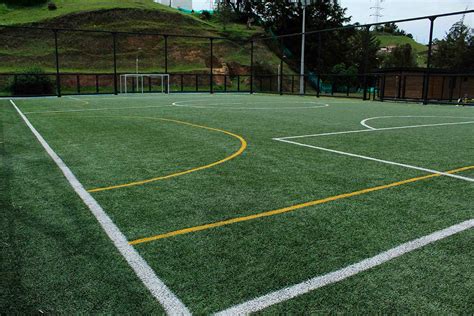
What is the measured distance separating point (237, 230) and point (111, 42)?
47741mm

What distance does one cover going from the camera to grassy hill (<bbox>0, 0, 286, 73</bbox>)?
42562 millimetres

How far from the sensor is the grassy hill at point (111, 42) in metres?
42.6

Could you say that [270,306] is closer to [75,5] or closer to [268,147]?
[268,147]

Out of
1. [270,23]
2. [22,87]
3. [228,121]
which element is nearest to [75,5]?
[270,23]

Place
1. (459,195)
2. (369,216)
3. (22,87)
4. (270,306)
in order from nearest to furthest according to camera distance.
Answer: (270,306), (369,216), (459,195), (22,87)

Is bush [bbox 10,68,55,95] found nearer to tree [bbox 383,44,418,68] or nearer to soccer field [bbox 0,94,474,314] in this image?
soccer field [bbox 0,94,474,314]

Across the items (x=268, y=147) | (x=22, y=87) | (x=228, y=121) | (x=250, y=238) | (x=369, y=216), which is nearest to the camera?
(x=250, y=238)

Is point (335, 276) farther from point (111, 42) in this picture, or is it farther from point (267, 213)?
point (111, 42)

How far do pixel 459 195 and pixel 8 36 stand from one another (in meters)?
49.0

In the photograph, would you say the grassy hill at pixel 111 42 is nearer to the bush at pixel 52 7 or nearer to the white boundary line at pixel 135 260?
the bush at pixel 52 7

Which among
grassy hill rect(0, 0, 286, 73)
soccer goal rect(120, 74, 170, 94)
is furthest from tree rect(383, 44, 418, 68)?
soccer goal rect(120, 74, 170, 94)

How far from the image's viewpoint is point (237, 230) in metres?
2.86

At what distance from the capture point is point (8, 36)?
43.2m

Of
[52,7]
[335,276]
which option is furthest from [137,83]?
[335,276]
